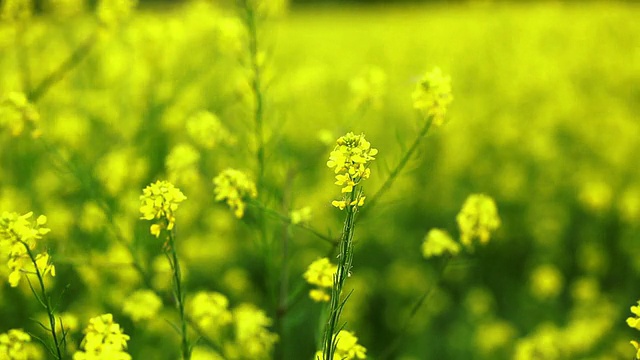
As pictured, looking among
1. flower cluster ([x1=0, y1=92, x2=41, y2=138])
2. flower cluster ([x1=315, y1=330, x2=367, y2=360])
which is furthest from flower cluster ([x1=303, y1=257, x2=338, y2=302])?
flower cluster ([x1=0, y1=92, x2=41, y2=138])

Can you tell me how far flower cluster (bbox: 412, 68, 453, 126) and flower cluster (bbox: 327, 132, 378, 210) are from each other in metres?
0.56

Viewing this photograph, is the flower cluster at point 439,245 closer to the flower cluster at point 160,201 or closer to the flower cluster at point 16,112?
the flower cluster at point 160,201

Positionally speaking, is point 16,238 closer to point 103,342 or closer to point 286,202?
point 103,342

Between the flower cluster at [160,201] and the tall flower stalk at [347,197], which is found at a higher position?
the flower cluster at [160,201]

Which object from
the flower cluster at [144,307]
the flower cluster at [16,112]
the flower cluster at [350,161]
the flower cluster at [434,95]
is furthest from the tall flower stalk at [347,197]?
the flower cluster at [16,112]

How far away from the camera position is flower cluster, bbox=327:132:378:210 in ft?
3.90

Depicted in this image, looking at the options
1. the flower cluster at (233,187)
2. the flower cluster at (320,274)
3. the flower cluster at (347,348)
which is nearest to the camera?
the flower cluster at (347,348)

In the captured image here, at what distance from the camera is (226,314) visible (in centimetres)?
193

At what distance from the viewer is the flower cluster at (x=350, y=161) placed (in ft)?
3.90

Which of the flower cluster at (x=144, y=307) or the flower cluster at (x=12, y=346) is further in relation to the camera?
the flower cluster at (x=144, y=307)

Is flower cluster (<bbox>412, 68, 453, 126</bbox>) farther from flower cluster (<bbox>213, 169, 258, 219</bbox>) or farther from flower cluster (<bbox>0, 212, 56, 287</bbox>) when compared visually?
flower cluster (<bbox>0, 212, 56, 287</bbox>)

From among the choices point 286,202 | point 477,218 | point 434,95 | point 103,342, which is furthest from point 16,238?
point 477,218

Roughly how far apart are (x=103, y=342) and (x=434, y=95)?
111 cm

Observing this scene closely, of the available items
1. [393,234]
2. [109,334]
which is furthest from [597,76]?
[109,334]
